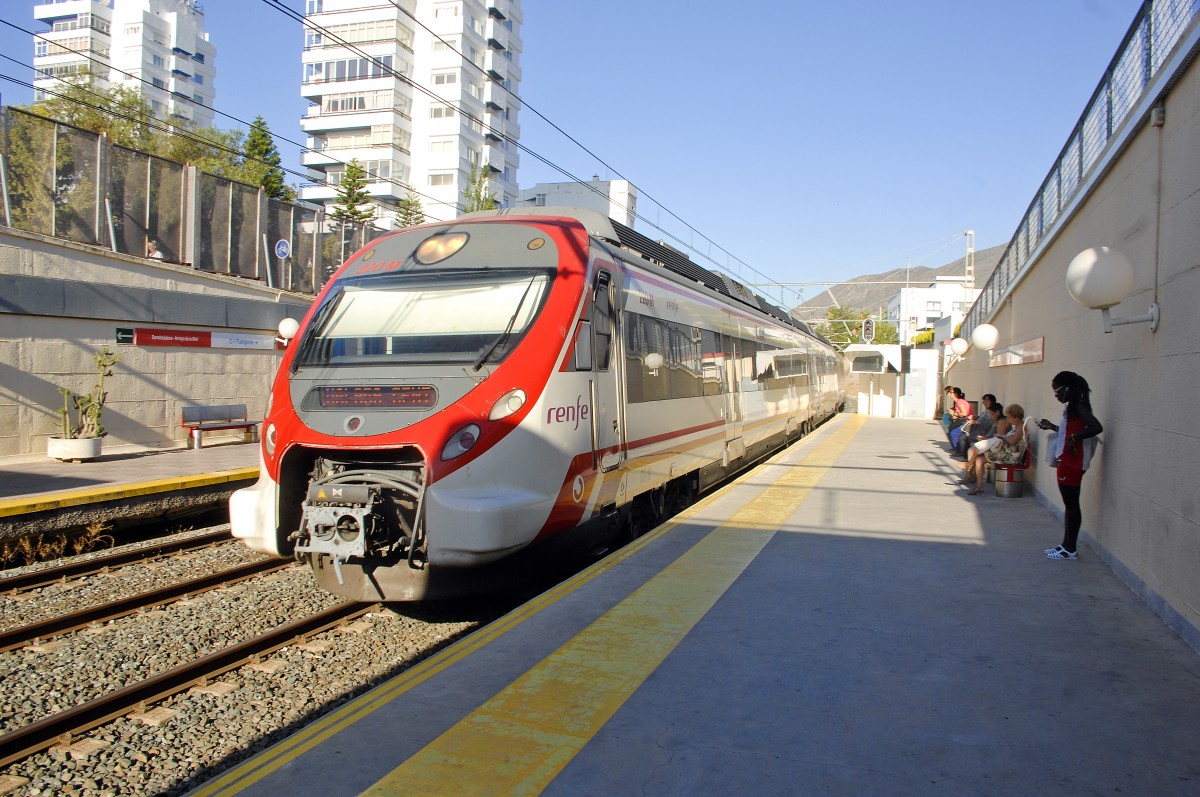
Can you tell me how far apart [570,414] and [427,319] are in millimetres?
1343

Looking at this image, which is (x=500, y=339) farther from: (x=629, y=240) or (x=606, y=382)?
(x=629, y=240)

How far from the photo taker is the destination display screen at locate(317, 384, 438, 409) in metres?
5.90

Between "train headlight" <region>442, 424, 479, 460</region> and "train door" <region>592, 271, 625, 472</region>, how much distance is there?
3.94 feet

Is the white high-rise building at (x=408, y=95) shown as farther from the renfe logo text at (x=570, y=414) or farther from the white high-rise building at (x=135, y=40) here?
the renfe logo text at (x=570, y=414)

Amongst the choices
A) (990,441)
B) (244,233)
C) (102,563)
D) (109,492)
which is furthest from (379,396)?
(244,233)

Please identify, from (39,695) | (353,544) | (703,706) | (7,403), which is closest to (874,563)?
(703,706)

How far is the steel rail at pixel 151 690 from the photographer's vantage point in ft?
14.4

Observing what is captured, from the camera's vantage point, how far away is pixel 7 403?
12195 mm

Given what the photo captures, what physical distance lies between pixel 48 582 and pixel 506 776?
6650 millimetres

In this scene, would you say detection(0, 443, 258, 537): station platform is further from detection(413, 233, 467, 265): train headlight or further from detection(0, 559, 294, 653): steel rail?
detection(413, 233, 467, 265): train headlight

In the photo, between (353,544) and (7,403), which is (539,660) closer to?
(353,544)

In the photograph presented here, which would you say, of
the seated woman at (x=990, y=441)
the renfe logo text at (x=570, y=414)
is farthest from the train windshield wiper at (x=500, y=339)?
the seated woman at (x=990, y=441)

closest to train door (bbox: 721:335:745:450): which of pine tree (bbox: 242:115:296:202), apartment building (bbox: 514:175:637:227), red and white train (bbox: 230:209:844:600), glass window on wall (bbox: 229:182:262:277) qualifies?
red and white train (bbox: 230:209:844:600)

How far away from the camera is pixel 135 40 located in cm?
8419
